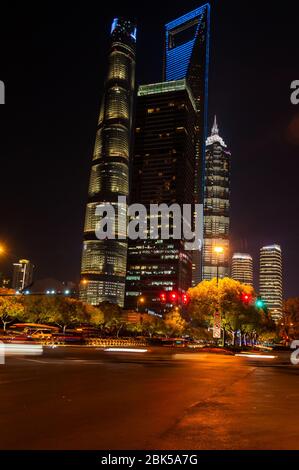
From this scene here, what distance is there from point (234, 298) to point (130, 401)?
48.4 metres

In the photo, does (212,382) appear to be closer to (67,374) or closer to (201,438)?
(67,374)

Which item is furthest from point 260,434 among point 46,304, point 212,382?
point 46,304

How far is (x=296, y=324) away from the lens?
8006 cm
